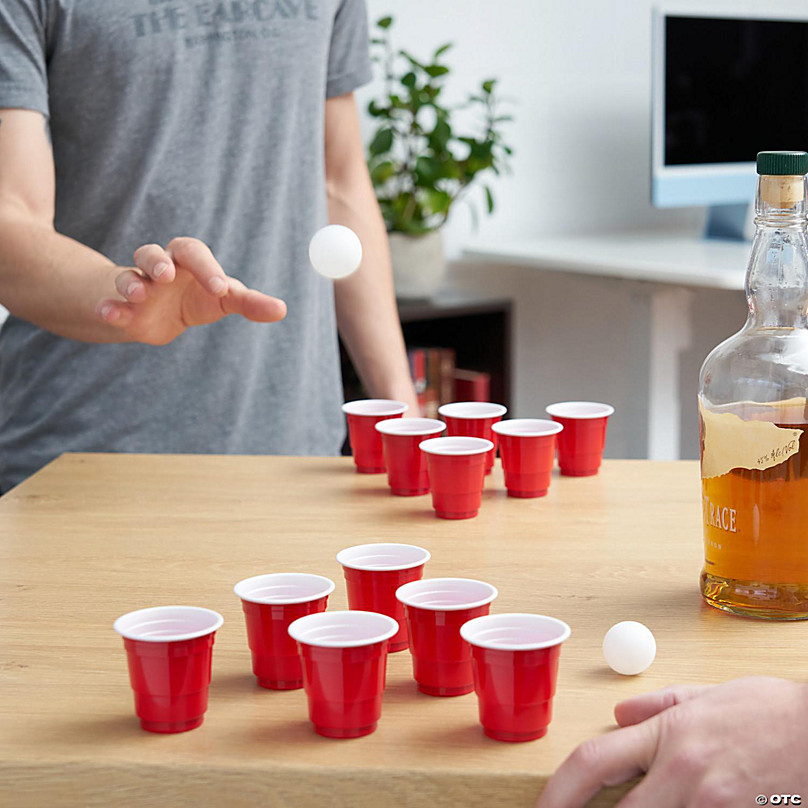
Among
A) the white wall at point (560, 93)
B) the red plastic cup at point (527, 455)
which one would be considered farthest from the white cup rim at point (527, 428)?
A: the white wall at point (560, 93)

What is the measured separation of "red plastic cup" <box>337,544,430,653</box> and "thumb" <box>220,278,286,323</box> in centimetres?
35

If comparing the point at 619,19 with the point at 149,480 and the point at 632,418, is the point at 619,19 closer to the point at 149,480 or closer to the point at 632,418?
the point at 632,418

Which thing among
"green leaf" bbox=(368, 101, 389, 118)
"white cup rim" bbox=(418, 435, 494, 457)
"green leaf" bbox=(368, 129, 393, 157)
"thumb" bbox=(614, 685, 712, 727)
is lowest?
"thumb" bbox=(614, 685, 712, 727)

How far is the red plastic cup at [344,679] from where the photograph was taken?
0.62m

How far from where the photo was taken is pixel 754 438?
0.77 metres

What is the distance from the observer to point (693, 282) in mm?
2447

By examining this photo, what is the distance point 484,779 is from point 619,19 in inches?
126

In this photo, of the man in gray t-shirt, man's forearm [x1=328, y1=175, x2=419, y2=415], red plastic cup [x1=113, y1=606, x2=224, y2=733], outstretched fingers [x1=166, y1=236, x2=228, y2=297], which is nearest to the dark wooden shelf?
man's forearm [x1=328, y1=175, x2=419, y2=415]

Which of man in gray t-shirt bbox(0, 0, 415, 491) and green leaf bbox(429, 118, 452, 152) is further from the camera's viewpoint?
green leaf bbox(429, 118, 452, 152)

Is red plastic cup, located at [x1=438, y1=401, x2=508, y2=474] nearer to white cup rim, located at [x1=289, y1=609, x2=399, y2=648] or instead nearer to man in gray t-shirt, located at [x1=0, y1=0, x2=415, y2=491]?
man in gray t-shirt, located at [x1=0, y1=0, x2=415, y2=491]

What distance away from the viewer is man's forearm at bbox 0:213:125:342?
4.10ft

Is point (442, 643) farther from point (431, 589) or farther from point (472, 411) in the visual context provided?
point (472, 411)

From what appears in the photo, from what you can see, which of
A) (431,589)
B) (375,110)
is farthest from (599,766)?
(375,110)

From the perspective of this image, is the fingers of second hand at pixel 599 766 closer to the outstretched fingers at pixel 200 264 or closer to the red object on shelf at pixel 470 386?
the outstretched fingers at pixel 200 264
